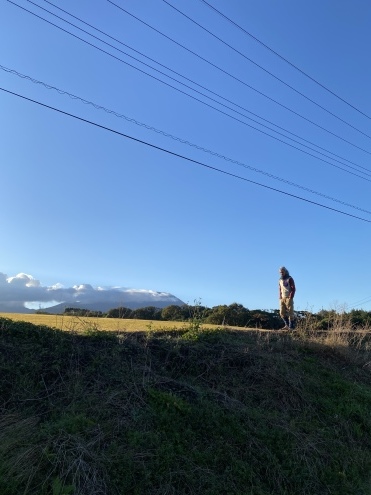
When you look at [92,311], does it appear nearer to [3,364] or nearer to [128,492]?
[3,364]

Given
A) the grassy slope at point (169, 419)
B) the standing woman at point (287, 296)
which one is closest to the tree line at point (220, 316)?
the standing woman at point (287, 296)

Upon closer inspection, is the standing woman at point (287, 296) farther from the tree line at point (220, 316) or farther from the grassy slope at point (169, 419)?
the grassy slope at point (169, 419)

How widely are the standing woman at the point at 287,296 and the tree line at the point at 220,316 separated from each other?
0.34 m

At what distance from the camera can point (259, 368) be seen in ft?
26.4

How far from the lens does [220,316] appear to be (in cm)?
1631

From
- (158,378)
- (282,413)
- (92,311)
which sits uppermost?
(92,311)

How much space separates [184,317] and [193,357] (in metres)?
2.49

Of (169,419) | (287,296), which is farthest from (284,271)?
(169,419)

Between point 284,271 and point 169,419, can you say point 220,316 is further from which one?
point 169,419

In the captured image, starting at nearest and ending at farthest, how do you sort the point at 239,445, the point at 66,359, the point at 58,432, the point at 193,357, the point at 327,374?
the point at 58,432
the point at 239,445
the point at 66,359
the point at 193,357
the point at 327,374

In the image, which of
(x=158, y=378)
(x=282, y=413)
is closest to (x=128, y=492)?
(x=158, y=378)

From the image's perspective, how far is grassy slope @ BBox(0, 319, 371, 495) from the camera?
4.67m

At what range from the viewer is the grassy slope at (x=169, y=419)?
4.67 meters

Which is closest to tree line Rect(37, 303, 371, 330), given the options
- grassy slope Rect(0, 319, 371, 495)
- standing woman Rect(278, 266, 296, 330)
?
standing woman Rect(278, 266, 296, 330)
